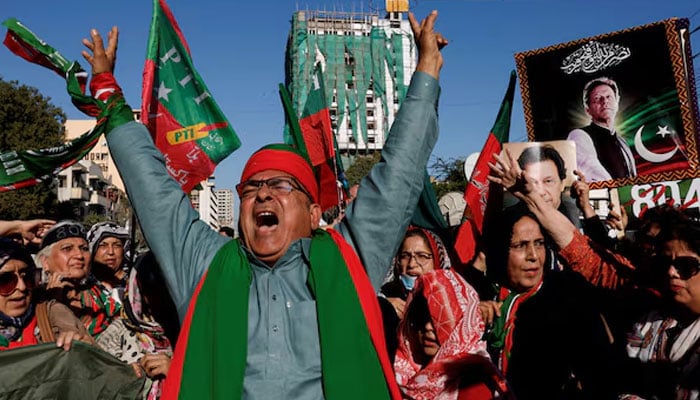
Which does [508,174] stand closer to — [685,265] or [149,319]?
[685,265]

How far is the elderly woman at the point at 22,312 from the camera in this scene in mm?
3152

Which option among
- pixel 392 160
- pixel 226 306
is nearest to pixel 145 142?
pixel 226 306

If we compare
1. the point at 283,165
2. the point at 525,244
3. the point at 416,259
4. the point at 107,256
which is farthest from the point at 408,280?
the point at 107,256

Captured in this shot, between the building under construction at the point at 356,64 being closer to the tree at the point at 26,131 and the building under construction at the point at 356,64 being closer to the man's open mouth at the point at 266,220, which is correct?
the tree at the point at 26,131

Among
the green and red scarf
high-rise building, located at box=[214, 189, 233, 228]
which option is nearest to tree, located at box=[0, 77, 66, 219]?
the green and red scarf

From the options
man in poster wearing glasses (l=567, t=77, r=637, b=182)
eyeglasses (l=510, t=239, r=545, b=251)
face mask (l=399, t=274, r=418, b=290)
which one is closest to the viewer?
eyeglasses (l=510, t=239, r=545, b=251)

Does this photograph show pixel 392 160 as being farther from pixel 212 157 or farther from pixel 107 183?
pixel 107 183

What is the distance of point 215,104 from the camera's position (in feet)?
13.4

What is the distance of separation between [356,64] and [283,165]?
66020 mm

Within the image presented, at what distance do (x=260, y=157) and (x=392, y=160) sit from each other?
59 cm

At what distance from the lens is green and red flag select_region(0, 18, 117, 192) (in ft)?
7.66

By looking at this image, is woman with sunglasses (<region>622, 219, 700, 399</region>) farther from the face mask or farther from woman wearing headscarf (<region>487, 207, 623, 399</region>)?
the face mask

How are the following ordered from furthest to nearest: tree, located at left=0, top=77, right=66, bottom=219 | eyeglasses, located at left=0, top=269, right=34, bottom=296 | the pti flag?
tree, located at left=0, top=77, right=66, bottom=219 < the pti flag < eyeglasses, located at left=0, top=269, right=34, bottom=296

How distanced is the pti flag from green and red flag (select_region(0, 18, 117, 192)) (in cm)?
287
